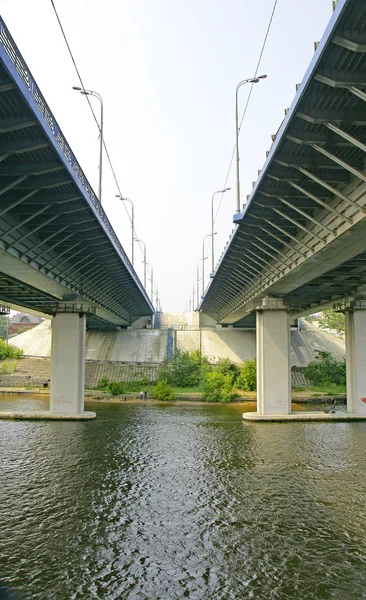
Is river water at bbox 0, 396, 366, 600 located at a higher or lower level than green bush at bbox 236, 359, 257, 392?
lower

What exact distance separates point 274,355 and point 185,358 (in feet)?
85.9

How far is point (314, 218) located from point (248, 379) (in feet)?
112

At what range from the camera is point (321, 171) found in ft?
48.5

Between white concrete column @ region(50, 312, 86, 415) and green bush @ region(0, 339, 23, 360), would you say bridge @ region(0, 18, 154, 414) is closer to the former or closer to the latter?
white concrete column @ region(50, 312, 86, 415)

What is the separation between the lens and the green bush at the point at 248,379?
49875 millimetres

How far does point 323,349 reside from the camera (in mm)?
63094

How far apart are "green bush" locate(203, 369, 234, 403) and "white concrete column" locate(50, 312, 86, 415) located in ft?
52.7

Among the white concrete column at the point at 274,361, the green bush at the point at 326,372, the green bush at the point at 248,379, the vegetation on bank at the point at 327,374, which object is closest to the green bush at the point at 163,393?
the green bush at the point at 248,379

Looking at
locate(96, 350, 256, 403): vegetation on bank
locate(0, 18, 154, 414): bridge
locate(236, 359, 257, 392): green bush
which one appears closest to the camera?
locate(0, 18, 154, 414): bridge

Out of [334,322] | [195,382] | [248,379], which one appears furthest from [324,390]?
[334,322]

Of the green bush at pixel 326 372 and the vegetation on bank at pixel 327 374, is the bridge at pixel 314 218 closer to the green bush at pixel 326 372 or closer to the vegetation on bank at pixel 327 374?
the vegetation on bank at pixel 327 374

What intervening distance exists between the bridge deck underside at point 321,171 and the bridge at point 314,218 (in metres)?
0.03

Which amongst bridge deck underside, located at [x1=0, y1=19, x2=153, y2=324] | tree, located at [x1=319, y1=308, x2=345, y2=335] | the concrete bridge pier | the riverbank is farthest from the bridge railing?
tree, located at [x1=319, y1=308, x2=345, y2=335]

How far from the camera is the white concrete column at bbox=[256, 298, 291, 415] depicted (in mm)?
31922
